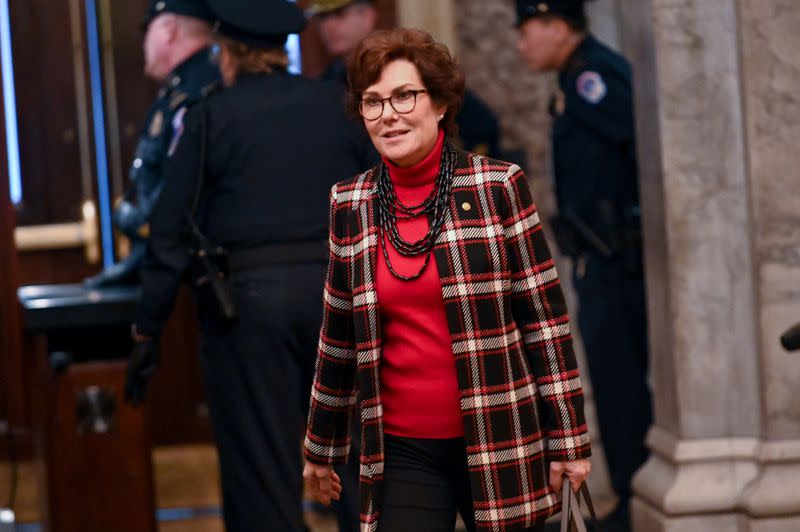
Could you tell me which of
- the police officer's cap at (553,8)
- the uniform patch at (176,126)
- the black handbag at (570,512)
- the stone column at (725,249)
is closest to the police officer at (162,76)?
the uniform patch at (176,126)

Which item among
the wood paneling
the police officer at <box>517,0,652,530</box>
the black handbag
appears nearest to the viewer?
the black handbag

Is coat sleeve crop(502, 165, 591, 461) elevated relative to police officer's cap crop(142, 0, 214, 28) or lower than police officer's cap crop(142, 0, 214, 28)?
lower

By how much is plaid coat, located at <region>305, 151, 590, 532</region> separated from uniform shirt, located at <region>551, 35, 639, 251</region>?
2222 mm

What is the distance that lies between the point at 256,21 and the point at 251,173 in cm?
42

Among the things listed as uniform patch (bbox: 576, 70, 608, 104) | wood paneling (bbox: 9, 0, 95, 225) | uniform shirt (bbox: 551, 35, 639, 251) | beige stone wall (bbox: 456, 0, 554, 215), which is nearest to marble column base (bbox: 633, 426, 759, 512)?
uniform shirt (bbox: 551, 35, 639, 251)

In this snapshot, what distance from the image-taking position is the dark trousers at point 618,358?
15.8 feet

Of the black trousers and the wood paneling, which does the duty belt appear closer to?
the black trousers

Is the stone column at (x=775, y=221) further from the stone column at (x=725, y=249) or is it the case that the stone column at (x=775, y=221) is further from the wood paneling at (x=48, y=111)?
the wood paneling at (x=48, y=111)

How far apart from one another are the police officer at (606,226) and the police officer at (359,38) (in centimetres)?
71

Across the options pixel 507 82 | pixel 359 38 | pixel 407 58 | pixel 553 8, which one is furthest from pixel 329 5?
pixel 407 58

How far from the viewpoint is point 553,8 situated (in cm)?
488

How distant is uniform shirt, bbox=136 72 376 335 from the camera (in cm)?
371

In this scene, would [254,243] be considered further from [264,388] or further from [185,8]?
[185,8]

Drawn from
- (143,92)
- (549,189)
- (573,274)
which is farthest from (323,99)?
(143,92)
